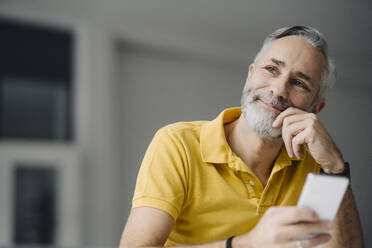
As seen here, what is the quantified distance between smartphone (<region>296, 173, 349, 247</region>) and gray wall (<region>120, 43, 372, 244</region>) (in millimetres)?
319

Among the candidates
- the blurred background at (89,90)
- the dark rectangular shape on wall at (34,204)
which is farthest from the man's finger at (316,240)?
the dark rectangular shape on wall at (34,204)

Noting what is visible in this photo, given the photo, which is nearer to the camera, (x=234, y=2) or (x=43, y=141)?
(x=43, y=141)

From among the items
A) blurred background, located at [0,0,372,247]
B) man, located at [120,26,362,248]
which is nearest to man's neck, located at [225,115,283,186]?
man, located at [120,26,362,248]

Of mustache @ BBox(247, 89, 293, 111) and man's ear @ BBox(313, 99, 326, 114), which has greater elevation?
mustache @ BBox(247, 89, 293, 111)

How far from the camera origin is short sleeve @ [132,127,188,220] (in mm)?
658

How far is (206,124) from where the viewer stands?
Answer: 79 centimetres

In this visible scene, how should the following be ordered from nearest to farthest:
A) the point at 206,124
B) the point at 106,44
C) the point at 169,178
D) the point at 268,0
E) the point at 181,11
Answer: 1. the point at 169,178
2. the point at 206,124
3. the point at 268,0
4. the point at 106,44
5. the point at 181,11

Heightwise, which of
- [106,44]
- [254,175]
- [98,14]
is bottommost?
[254,175]

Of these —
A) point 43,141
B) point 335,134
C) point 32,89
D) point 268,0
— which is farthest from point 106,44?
point 335,134

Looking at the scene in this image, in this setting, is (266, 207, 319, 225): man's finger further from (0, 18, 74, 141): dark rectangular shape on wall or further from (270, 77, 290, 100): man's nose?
(0, 18, 74, 141): dark rectangular shape on wall

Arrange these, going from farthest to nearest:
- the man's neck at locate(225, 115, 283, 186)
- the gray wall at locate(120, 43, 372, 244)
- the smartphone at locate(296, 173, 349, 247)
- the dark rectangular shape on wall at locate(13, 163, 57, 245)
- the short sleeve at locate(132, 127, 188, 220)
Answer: the dark rectangular shape on wall at locate(13, 163, 57, 245) → the gray wall at locate(120, 43, 372, 244) → the man's neck at locate(225, 115, 283, 186) → the short sleeve at locate(132, 127, 188, 220) → the smartphone at locate(296, 173, 349, 247)

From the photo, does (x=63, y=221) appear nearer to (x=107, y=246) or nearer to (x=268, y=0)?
(x=107, y=246)

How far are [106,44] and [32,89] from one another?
0.46m

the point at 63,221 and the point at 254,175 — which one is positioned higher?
the point at 254,175
